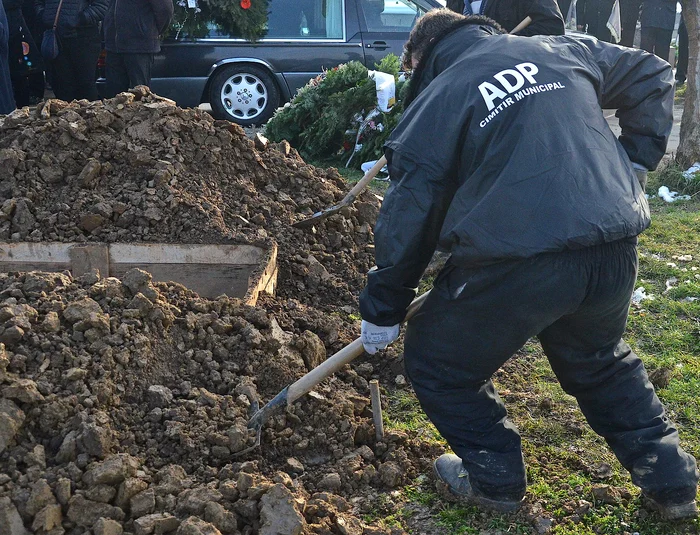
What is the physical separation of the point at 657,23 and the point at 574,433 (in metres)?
8.47

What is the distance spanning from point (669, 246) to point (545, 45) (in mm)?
3560

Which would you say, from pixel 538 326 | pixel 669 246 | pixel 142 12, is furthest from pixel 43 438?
pixel 142 12

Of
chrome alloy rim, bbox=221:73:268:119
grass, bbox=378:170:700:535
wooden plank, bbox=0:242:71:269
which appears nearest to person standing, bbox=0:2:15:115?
chrome alloy rim, bbox=221:73:268:119

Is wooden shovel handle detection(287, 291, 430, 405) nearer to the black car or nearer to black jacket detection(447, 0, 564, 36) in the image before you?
black jacket detection(447, 0, 564, 36)

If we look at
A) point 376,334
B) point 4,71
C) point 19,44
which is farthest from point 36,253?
point 19,44

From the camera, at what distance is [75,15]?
795 cm

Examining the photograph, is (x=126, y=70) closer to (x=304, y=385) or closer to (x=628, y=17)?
(x=304, y=385)

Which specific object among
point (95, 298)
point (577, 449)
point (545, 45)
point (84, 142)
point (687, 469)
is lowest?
point (577, 449)

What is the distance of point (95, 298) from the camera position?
371cm

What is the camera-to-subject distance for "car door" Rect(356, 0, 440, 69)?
32.6 feet

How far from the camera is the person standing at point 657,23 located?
34.8ft

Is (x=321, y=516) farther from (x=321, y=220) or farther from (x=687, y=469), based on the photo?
(x=321, y=220)

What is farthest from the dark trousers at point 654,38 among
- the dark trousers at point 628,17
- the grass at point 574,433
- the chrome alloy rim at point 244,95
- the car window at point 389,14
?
the grass at point 574,433

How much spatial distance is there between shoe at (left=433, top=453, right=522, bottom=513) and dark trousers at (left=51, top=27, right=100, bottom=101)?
6478 millimetres
